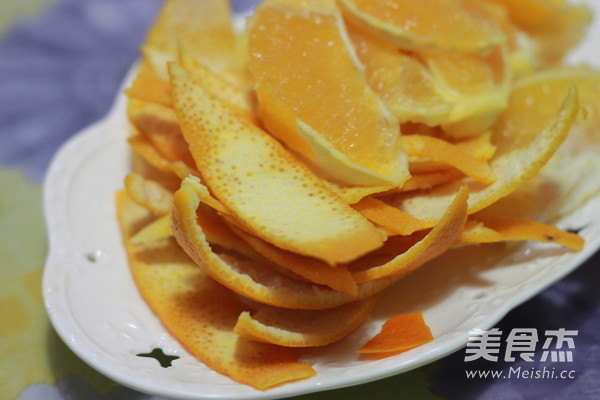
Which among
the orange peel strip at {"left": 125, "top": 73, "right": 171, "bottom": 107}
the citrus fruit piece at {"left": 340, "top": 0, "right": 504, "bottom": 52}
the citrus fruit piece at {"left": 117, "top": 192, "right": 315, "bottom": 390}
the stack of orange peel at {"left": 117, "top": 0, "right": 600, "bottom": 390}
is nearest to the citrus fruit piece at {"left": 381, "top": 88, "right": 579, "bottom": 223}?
the stack of orange peel at {"left": 117, "top": 0, "right": 600, "bottom": 390}

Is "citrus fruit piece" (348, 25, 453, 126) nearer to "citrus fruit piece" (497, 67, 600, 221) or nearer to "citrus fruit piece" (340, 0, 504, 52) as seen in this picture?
"citrus fruit piece" (340, 0, 504, 52)

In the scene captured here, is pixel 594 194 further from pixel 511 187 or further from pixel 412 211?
pixel 412 211

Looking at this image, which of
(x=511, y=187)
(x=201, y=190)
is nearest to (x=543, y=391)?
(x=511, y=187)

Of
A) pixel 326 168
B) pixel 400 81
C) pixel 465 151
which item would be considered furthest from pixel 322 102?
pixel 465 151

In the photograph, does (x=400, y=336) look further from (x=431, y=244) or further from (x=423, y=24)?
(x=423, y=24)

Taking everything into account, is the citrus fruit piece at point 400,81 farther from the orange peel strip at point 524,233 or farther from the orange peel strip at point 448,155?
the orange peel strip at point 524,233

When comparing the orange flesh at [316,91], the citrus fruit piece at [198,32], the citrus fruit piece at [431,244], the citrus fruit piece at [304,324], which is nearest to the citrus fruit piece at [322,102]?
the orange flesh at [316,91]
